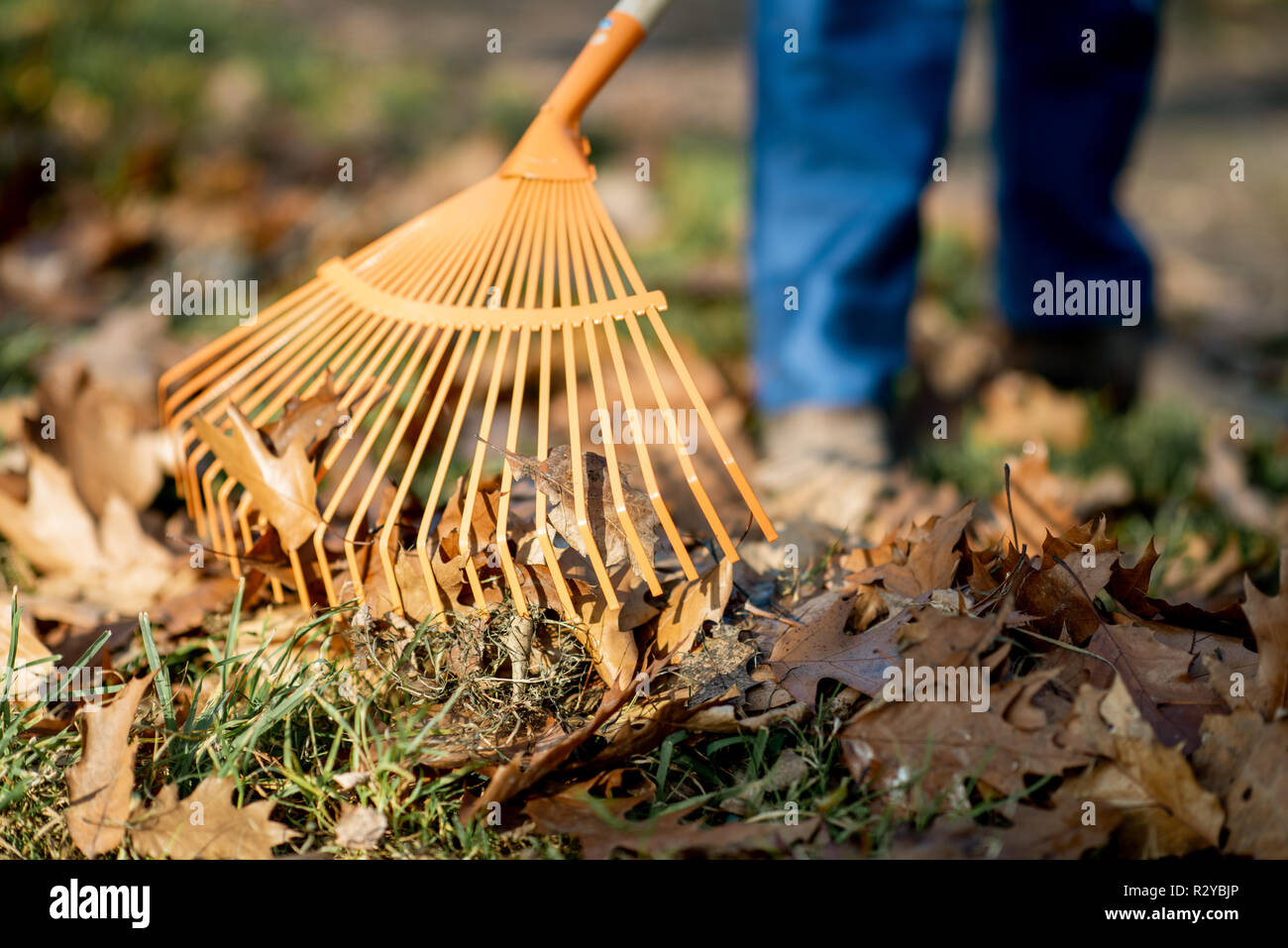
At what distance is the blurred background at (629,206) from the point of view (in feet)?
7.91

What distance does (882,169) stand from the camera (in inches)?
86.7

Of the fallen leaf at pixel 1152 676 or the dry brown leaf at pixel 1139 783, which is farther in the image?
the fallen leaf at pixel 1152 676

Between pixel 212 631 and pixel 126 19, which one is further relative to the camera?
pixel 126 19

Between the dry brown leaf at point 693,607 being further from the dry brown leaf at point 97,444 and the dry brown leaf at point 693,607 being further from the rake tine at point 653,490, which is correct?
the dry brown leaf at point 97,444

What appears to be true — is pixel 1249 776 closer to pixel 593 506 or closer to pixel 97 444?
pixel 593 506

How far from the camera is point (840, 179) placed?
2.21 m

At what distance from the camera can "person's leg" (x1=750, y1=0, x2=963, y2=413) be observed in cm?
210

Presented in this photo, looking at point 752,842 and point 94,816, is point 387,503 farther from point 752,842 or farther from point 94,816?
point 752,842

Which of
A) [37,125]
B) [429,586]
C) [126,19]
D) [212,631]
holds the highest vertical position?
[126,19]

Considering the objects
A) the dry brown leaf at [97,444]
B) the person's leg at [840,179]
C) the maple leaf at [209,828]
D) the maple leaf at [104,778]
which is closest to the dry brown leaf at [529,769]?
the maple leaf at [209,828]

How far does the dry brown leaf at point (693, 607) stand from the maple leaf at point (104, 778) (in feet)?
2.19

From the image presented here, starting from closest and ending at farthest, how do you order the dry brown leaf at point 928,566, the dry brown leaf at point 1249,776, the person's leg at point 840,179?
the dry brown leaf at point 1249,776, the dry brown leaf at point 928,566, the person's leg at point 840,179

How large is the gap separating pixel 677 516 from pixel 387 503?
2.02 ft
